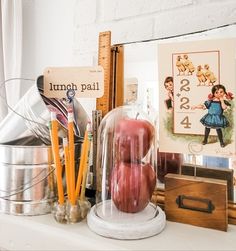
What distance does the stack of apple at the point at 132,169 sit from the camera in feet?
1.68

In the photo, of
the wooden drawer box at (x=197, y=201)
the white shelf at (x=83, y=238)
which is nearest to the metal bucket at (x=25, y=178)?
the white shelf at (x=83, y=238)

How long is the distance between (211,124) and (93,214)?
27 centimetres

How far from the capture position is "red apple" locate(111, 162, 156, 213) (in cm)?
51

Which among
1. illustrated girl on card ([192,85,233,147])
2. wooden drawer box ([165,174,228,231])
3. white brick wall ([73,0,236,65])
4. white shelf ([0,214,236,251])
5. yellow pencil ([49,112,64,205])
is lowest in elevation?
white shelf ([0,214,236,251])

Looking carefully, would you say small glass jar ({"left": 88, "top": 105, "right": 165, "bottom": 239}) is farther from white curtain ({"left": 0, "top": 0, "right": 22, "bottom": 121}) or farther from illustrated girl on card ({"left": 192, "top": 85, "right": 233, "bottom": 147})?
white curtain ({"left": 0, "top": 0, "right": 22, "bottom": 121})

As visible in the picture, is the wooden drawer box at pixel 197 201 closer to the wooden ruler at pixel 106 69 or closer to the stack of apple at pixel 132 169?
the stack of apple at pixel 132 169

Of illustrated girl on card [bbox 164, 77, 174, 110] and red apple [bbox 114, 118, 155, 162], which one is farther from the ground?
illustrated girl on card [bbox 164, 77, 174, 110]

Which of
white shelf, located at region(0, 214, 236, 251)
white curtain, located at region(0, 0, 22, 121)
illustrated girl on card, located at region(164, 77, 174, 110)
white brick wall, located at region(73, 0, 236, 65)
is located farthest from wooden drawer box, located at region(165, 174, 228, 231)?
white curtain, located at region(0, 0, 22, 121)

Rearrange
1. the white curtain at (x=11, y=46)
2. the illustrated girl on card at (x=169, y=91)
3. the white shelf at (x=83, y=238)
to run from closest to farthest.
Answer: the white shelf at (x=83, y=238), the illustrated girl on card at (x=169, y=91), the white curtain at (x=11, y=46)

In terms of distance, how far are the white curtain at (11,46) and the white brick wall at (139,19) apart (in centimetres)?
23

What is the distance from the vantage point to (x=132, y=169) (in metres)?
0.52

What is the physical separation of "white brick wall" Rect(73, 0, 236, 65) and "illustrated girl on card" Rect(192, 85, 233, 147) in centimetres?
20

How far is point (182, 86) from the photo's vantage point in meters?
0.56

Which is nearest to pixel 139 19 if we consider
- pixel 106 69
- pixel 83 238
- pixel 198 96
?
pixel 106 69
